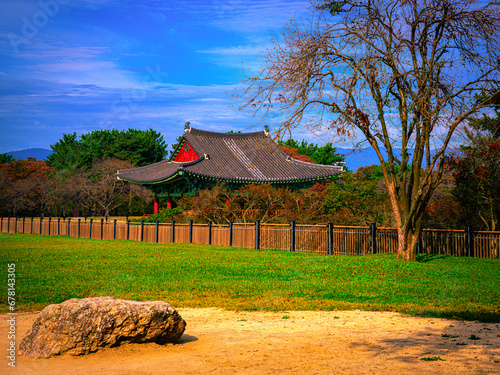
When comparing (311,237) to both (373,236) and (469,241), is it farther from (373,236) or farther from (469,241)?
(469,241)

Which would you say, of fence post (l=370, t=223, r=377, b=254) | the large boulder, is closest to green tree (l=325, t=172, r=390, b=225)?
fence post (l=370, t=223, r=377, b=254)

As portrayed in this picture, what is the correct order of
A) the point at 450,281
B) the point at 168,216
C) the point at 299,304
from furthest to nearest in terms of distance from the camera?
1. the point at 168,216
2. the point at 450,281
3. the point at 299,304

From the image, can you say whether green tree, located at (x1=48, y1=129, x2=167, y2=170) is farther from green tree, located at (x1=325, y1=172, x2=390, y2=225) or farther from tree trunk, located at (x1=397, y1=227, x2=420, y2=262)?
tree trunk, located at (x1=397, y1=227, x2=420, y2=262)

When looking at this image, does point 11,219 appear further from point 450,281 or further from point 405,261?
point 450,281

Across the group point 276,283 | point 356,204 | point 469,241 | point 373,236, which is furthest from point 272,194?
point 276,283

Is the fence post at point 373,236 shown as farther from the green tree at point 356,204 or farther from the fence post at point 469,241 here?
the green tree at point 356,204

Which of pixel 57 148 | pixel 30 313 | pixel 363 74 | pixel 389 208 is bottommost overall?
pixel 30 313

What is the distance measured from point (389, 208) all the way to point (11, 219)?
3834cm

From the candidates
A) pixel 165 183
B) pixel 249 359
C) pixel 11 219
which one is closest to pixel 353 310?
pixel 249 359

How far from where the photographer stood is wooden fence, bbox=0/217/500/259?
1969cm

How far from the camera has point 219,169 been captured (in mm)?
39938

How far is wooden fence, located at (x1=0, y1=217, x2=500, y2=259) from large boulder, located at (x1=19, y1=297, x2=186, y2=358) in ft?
52.8

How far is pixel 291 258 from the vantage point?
19984mm

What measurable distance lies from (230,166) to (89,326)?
35265 mm
